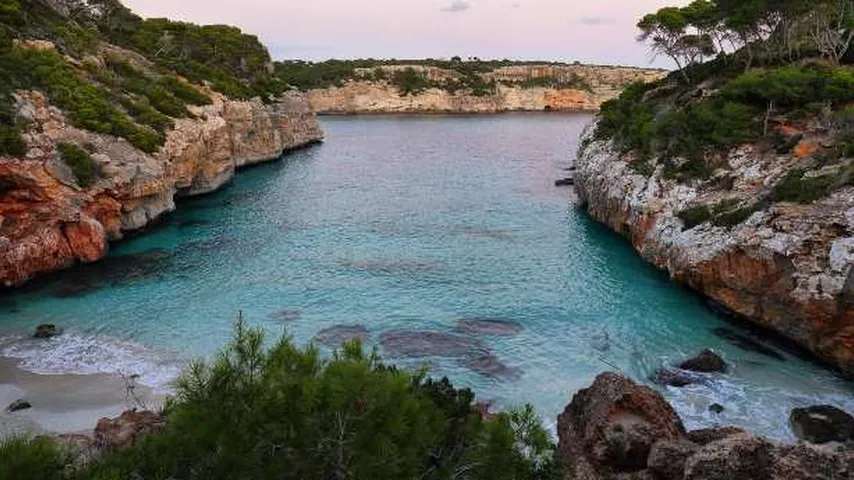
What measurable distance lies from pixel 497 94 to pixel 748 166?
131 meters

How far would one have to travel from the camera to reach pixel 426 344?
83.3 ft

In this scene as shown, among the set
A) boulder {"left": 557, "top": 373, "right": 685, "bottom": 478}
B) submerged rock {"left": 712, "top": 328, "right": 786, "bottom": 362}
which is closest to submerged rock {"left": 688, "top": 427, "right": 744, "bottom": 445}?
boulder {"left": 557, "top": 373, "right": 685, "bottom": 478}

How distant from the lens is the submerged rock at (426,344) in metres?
24.6

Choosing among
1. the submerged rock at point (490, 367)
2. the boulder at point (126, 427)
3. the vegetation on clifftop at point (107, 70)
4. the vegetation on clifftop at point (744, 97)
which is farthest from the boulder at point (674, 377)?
the vegetation on clifftop at point (107, 70)

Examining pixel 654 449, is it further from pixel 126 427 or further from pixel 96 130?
pixel 96 130

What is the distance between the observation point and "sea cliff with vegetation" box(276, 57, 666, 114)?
150 metres

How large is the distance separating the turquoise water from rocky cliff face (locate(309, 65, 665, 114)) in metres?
97.0

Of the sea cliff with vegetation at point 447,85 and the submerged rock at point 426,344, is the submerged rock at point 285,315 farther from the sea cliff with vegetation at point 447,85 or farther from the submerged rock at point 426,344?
the sea cliff with vegetation at point 447,85

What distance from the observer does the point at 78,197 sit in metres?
34.2

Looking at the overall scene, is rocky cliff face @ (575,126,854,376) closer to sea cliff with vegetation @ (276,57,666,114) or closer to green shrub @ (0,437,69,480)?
green shrub @ (0,437,69,480)

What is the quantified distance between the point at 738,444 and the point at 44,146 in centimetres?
3394

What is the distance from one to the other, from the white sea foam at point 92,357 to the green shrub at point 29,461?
14280mm

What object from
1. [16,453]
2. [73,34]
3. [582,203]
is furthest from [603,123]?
[16,453]

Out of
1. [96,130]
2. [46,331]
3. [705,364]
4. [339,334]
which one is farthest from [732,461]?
[96,130]
